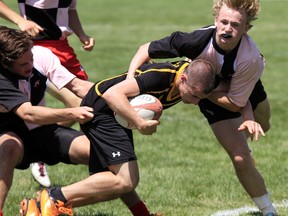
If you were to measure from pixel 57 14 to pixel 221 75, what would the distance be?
2280 mm

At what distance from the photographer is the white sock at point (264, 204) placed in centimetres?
599

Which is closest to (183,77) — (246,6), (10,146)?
(246,6)

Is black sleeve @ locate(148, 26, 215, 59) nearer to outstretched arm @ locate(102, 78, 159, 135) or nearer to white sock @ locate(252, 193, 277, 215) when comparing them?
outstretched arm @ locate(102, 78, 159, 135)

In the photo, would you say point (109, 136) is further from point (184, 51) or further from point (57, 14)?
point (57, 14)

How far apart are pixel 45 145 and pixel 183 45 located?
4.46 ft

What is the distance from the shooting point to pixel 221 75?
5773 millimetres

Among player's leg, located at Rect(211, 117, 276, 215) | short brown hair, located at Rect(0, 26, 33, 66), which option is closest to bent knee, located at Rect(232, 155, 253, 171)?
player's leg, located at Rect(211, 117, 276, 215)

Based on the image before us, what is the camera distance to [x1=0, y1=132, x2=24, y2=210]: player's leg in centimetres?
566

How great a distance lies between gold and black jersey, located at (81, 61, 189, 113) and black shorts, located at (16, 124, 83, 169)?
15.0 inches

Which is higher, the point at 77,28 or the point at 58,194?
the point at 77,28

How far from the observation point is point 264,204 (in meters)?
6.02

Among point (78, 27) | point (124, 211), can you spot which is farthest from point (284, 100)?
point (124, 211)

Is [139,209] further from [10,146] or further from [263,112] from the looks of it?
[263,112]

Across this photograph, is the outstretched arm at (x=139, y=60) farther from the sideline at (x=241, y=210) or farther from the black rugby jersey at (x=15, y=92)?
the sideline at (x=241, y=210)
